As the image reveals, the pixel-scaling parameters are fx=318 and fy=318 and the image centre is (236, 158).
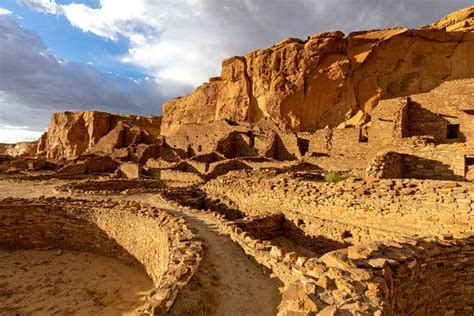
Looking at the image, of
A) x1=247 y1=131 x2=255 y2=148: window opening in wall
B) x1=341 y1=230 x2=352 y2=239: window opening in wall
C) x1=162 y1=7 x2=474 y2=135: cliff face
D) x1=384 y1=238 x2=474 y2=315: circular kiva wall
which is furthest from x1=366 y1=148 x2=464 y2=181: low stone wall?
x1=162 y1=7 x2=474 y2=135: cliff face

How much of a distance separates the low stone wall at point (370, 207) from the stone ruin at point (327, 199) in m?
0.03

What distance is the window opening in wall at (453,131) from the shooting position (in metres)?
17.9

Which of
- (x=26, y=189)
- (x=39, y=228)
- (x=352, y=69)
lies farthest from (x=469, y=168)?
(x=352, y=69)

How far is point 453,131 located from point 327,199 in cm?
1359

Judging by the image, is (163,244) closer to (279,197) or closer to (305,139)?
(279,197)

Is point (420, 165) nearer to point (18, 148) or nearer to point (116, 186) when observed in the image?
point (116, 186)

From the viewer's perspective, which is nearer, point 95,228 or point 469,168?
point 469,168

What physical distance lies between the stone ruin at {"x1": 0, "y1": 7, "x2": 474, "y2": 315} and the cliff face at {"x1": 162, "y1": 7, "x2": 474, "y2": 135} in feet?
0.42

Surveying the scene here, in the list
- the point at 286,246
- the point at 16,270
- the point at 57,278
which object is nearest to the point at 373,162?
the point at 286,246

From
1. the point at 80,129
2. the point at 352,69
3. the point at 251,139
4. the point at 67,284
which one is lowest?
the point at 67,284

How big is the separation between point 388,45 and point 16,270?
106 ft

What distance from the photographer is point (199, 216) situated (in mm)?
10055

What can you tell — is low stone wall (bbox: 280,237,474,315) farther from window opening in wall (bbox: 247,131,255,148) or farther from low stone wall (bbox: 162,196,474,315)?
window opening in wall (bbox: 247,131,255,148)

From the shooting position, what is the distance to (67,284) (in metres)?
8.68
